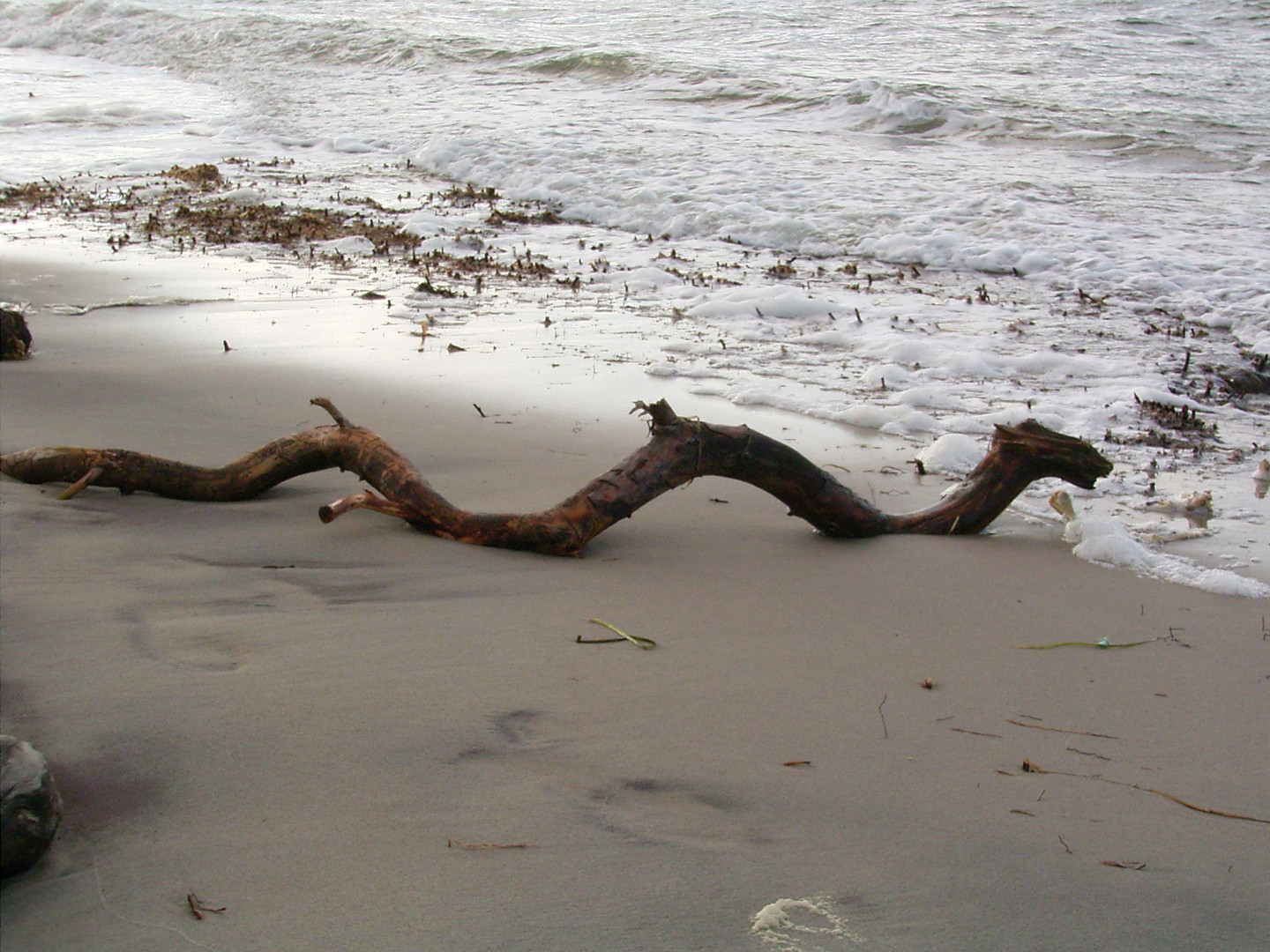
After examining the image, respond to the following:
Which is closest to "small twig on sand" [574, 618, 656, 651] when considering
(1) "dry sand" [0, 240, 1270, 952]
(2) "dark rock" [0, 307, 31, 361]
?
(1) "dry sand" [0, 240, 1270, 952]

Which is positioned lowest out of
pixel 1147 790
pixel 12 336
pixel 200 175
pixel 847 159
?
pixel 1147 790

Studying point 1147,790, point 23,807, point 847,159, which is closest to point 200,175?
point 847,159

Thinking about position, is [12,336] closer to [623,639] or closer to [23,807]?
[623,639]

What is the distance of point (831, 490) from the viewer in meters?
4.06

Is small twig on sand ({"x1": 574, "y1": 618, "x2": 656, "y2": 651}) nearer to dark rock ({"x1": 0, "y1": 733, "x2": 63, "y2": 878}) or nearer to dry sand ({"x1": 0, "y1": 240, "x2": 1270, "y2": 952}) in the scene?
dry sand ({"x1": 0, "y1": 240, "x2": 1270, "y2": 952})

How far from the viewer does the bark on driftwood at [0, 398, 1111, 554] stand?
3.78m

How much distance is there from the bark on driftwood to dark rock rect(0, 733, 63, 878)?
1.91 meters

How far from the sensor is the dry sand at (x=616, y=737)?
1884 millimetres

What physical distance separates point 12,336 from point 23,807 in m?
4.84

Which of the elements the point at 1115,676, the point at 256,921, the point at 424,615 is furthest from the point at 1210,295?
the point at 256,921

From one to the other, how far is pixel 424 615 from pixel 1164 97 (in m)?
15.8

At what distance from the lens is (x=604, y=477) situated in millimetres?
3807

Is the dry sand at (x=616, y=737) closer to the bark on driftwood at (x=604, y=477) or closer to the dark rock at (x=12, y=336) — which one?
the bark on driftwood at (x=604, y=477)

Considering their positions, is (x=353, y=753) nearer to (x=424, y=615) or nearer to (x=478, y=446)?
(x=424, y=615)
